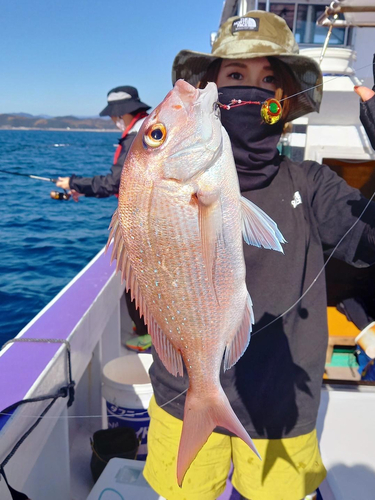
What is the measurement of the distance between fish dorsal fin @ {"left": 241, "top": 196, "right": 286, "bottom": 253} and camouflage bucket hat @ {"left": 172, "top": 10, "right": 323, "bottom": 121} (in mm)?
702

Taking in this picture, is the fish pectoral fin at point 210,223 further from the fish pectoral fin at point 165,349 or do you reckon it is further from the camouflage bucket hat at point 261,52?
the camouflage bucket hat at point 261,52

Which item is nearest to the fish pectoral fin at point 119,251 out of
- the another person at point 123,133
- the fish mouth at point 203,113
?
the fish mouth at point 203,113

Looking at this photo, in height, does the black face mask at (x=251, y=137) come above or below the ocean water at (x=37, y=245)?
above

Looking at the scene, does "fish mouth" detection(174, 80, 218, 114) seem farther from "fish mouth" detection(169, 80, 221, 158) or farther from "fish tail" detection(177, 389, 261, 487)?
"fish tail" detection(177, 389, 261, 487)

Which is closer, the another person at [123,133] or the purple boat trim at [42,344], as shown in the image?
the purple boat trim at [42,344]

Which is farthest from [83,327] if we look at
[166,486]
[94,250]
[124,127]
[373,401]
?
[94,250]

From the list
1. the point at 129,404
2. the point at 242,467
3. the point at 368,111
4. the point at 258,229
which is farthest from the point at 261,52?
the point at 129,404

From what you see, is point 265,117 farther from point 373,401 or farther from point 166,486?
point 373,401

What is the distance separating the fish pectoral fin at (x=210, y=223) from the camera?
1.07 meters

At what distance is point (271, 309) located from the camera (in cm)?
154

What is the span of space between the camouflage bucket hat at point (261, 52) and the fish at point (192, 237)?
0.57 meters

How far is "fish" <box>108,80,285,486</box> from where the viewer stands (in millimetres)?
1081

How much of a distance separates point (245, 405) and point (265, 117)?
1066 millimetres

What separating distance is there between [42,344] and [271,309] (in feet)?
4.21
